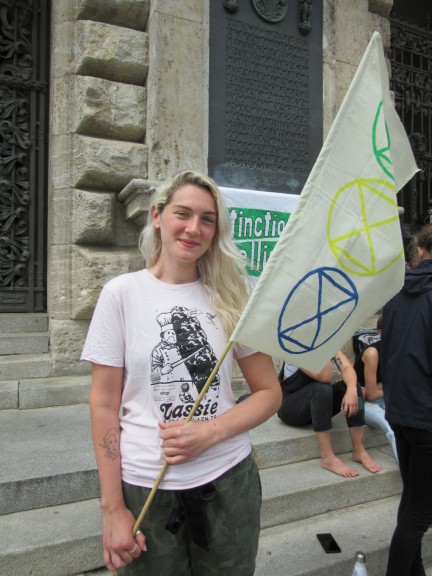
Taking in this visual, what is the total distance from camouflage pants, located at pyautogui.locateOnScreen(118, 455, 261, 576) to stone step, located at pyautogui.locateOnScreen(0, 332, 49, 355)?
126 inches

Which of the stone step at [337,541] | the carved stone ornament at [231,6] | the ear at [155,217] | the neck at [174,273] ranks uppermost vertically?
the carved stone ornament at [231,6]

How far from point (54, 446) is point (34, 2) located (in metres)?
4.41

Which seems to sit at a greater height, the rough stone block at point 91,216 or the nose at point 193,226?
the rough stone block at point 91,216

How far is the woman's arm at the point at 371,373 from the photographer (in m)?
3.57

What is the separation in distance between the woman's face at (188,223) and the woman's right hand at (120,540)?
800 millimetres

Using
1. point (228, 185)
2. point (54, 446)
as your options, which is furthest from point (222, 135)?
point (54, 446)

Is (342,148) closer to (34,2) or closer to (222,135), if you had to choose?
(222,135)

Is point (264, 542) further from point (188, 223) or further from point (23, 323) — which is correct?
point (23, 323)

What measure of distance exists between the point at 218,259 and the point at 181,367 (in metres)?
0.41

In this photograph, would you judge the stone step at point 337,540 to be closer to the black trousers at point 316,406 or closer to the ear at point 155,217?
the black trousers at point 316,406

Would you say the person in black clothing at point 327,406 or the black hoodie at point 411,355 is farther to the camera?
the person in black clothing at point 327,406

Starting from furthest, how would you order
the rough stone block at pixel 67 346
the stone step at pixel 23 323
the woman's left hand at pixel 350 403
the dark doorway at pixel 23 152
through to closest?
the dark doorway at pixel 23 152 < the stone step at pixel 23 323 < the rough stone block at pixel 67 346 < the woman's left hand at pixel 350 403

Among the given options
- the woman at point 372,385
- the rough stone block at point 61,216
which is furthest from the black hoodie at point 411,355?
the rough stone block at point 61,216

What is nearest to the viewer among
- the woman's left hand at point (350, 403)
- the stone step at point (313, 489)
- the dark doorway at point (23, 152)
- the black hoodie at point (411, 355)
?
the black hoodie at point (411, 355)
